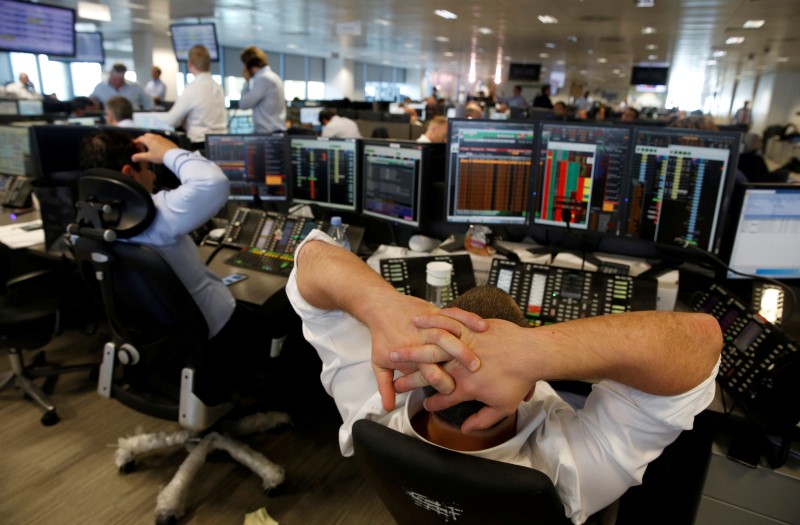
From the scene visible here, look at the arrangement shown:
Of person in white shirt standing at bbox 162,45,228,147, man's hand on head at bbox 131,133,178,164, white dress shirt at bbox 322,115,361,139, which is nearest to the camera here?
man's hand on head at bbox 131,133,178,164

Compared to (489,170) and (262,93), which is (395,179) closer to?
(489,170)

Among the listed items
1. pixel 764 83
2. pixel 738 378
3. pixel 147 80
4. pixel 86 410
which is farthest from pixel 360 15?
pixel 764 83

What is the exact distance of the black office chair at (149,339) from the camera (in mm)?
1564

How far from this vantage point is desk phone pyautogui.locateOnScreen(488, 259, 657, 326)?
5.36 ft

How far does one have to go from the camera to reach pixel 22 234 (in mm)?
2643

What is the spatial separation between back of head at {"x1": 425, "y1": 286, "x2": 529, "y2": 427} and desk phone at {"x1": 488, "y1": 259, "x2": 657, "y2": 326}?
0.83m

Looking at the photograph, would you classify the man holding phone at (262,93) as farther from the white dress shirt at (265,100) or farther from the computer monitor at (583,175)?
the computer monitor at (583,175)

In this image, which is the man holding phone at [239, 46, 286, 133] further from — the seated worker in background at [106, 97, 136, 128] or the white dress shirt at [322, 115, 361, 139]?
the seated worker in background at [106, 97, 136, 128]

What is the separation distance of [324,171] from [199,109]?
2202 millimetres

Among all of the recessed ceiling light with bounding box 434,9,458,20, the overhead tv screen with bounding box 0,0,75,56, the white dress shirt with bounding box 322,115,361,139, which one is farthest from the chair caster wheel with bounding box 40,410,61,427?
the recessed ceiling light with bounding box 434,9,458,20

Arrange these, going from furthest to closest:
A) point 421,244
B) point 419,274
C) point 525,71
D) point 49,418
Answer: point 525,71 → point 49,418 → point 421,244 → point 419,274

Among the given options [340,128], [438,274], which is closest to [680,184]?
[438,274]

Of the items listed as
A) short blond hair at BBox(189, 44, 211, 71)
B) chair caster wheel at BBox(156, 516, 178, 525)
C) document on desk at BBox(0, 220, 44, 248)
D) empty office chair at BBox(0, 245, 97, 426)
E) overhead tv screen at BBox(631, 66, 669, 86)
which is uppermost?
overhead tv screen at BBox(631, 66, 669, 86)

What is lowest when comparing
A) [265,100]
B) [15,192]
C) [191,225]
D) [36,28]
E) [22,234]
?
[22,234]
